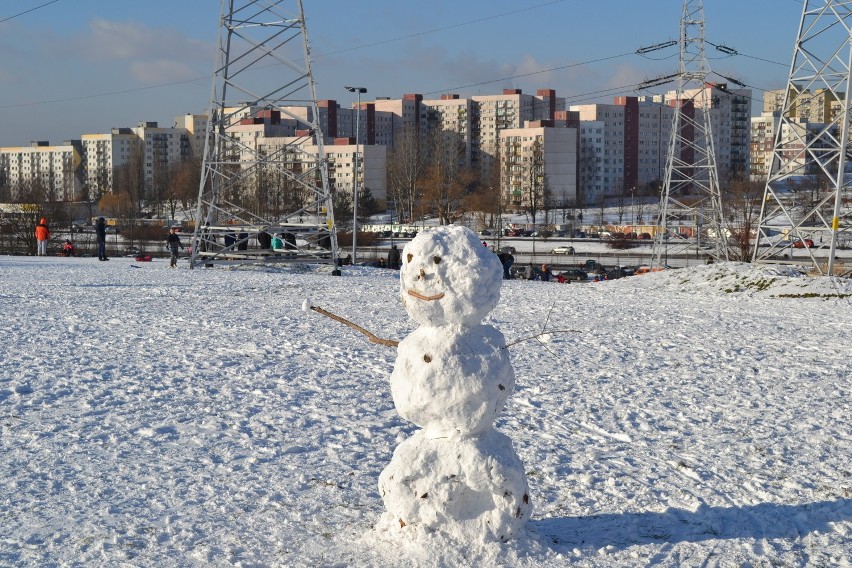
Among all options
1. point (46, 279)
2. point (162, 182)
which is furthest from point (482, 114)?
point (46, 279)

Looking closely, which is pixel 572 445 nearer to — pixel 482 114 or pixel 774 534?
pixel 774 534

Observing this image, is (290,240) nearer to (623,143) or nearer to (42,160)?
(623,143)

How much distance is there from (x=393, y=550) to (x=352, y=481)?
4.49ft

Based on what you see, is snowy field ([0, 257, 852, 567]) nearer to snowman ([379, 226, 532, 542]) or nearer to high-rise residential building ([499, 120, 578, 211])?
snowman ([379, 226, 532, 542])

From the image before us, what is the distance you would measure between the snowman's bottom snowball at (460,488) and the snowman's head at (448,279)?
26.8 inches

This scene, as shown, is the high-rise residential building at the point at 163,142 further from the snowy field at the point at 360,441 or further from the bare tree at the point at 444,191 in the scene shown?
the snowy field at the point at 360,441

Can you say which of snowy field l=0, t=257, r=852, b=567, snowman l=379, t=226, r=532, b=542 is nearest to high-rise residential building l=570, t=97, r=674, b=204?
snowy field l=0, t=257, r=852, b=567

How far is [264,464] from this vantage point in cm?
648

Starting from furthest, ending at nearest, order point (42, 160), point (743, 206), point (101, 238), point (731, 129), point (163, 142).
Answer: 1. point (42, 160)
2. point (163, 142)
3. point (731, 129)
4. point (743, 206)
5. point (101, 238)

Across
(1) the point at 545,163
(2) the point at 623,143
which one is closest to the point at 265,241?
(1) the point at 545,163

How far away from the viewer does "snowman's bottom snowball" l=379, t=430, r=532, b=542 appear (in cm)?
468

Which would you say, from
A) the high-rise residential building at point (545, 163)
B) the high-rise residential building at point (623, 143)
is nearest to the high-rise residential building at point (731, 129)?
the high-rise residential building at point (623, 143)

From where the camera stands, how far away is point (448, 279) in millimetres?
4582

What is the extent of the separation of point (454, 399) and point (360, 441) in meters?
2.71
